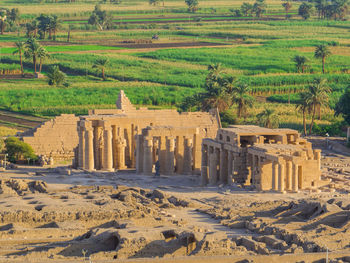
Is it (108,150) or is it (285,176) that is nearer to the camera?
(285,176)

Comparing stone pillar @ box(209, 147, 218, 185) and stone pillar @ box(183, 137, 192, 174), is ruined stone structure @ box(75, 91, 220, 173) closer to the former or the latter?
stone pillar @ box(183, 137, 192, 174)

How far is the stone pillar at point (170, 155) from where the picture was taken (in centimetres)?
7781

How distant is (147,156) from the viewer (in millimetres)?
77938

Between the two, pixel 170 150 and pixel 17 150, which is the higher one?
pixel 170 150

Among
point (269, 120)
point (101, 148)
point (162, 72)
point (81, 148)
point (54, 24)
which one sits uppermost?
point (54, 24)

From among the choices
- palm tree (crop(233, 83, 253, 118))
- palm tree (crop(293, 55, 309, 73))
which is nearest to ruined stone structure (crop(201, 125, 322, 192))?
palm tree (crop(233, 83, 253, 118))

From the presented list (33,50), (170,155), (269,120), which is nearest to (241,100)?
(269,120)

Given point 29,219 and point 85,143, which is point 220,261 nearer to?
point 29,219

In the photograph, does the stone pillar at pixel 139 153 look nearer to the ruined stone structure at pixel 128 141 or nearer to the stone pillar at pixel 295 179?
the ruined stone structure at pixel 128 141

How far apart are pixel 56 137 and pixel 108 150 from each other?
745 cm

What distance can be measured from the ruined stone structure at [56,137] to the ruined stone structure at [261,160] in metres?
14.5

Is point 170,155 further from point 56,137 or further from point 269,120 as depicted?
point 269,120

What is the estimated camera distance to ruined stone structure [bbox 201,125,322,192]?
68875mm

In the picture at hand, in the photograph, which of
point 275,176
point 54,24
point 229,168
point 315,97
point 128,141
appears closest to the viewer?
point 275,176
